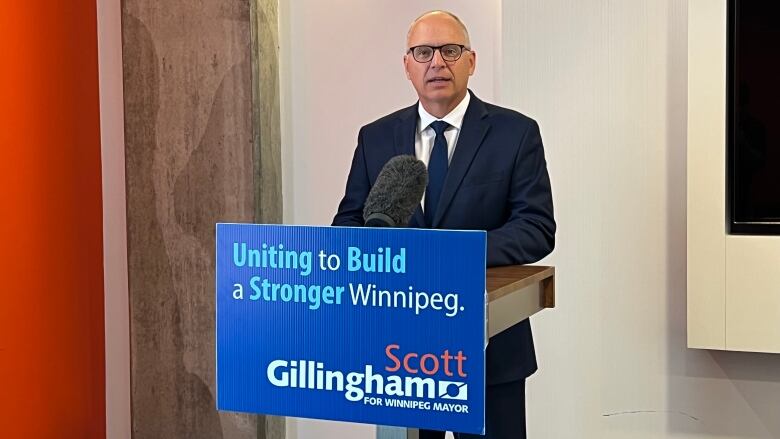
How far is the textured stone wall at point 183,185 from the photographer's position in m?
3.46

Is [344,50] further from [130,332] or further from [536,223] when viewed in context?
[536,223]

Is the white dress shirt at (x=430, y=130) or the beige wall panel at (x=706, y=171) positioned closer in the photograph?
the white dress shirt at (x=430, y=130)

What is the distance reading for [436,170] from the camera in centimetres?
211

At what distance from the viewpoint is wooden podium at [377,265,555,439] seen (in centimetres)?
131

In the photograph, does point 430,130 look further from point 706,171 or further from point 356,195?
point 706,171

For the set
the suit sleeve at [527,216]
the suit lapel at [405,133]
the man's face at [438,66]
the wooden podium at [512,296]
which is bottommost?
the wooden podium at [512,296]

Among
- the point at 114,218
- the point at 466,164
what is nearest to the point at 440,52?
the point at 466,164

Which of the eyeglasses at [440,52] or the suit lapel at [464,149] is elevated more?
the eyeglasses at [440,52]

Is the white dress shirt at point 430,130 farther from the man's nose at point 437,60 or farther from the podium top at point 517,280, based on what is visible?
the podium top at point 517,280

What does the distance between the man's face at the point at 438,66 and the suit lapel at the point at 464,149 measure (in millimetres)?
60

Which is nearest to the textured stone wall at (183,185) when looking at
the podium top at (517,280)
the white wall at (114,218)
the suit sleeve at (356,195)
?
the white wall at (114,218)

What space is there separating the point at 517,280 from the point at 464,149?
0.64m

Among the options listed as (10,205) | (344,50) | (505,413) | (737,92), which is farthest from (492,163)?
(10,205)

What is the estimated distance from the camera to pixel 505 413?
205 centimetres
